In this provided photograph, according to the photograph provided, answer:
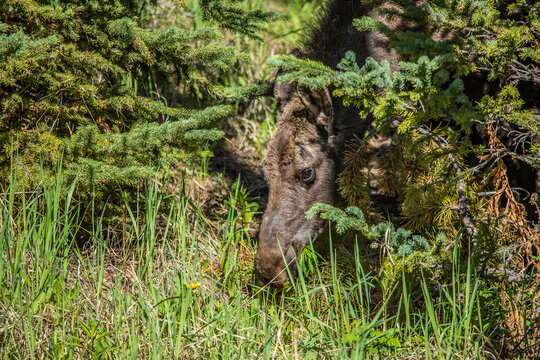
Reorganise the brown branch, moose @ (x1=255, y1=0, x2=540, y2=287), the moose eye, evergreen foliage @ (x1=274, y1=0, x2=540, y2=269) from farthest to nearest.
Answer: the moose eye, moose @ (x1=255, y1=0, x2=540, y2=287), the brown branch, evergreen foliage @ (x1=274, y1=0, x2=540, y2=269)

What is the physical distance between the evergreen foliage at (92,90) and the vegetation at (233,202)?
1 centimetres

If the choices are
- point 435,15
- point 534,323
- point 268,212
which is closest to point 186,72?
point 268,212

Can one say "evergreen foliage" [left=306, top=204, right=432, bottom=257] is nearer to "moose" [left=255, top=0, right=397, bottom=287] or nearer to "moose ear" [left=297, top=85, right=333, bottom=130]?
"moose" [left=255, top=0, right=397, bottom=287]

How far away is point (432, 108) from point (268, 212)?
1.68m

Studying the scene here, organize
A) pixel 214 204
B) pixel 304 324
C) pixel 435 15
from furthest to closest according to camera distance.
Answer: pixel 214 204 → pixel 304 324 → pixel 435 15

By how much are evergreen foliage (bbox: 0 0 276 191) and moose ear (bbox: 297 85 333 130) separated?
595 millimetres

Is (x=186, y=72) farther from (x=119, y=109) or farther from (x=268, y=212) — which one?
(x=268, y=212)

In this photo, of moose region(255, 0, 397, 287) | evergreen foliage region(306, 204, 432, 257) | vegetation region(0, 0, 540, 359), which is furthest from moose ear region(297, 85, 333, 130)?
evergreen foliage region(306, 204, 432, 257)

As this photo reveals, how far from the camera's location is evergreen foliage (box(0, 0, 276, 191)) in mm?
3213

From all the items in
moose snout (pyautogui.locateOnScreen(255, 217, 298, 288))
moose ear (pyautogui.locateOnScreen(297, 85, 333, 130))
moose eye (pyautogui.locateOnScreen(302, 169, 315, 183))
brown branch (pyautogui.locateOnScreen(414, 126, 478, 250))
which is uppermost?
moose ear (pyautogui.locateOnScreen(297, 85, 333, 130))

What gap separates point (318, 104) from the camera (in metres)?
3.63

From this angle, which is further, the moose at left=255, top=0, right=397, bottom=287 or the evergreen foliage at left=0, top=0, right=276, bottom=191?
the moose at left=255, top=0, right=397, bottom=287

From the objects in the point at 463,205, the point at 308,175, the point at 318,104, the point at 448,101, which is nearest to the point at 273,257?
the point at 308,175

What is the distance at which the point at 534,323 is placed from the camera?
111 inches
